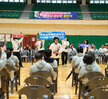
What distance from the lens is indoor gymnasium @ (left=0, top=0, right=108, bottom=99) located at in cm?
522

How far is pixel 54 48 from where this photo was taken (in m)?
10.4

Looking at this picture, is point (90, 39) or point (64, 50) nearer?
point (64, 50)

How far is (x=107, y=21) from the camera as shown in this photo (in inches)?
834

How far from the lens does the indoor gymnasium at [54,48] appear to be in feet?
17.1

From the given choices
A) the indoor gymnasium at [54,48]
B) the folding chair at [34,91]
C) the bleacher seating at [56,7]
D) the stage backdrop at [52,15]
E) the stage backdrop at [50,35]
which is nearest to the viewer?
the folding chair at [34,91]

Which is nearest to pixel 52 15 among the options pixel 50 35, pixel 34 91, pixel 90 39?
pixel 90 39

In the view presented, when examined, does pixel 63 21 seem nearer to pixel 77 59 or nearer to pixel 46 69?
pixel 77 59

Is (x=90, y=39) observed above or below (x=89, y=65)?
below

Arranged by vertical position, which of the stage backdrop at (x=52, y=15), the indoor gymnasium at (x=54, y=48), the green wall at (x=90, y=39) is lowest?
the green wall at (x=90, y=39)

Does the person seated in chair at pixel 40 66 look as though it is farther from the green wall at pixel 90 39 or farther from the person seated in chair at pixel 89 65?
the green wall at pixel 90 39

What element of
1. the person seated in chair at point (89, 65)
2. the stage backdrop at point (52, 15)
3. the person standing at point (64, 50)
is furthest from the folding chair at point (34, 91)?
the stage backdrop at point (52, 15)

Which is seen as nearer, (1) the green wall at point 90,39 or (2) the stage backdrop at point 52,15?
(2) the stage backdrop at point 52,15

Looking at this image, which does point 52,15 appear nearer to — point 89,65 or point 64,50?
point 64,50

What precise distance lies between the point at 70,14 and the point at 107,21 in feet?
12.7
